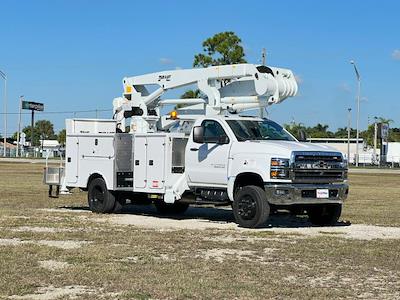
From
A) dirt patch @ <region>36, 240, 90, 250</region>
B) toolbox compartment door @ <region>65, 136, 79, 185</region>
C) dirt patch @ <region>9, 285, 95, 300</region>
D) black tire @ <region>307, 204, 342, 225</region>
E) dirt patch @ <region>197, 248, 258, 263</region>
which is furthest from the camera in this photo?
toolbox compartment door @ <region>65, 136, 79, 185</region>

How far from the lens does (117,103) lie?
64.9 feet

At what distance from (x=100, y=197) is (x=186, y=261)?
8.18 m

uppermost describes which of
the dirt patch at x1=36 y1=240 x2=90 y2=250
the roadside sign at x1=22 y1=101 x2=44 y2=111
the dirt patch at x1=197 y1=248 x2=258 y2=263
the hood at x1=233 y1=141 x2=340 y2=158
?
the roadside sign at x1=22 y1=101 x2=44 y2=111

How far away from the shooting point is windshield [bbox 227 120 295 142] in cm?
1541

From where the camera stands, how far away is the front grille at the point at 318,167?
14312 mm

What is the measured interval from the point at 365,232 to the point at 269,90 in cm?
392

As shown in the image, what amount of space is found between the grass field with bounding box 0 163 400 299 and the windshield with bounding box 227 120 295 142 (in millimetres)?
1831

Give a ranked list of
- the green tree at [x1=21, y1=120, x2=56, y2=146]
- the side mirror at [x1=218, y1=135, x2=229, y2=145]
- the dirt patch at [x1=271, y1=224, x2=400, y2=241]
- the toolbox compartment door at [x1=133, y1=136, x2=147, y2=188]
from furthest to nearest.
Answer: the green tree at [x1=21, y1=120, x2=56, y2=146] < the toolbox compartment door at [x1=133, y1=136, x2=147, y2=188] < the side mirror at [x1=218, y1=135, x2=229, y2=145] < the dirt patch at [x1=271, y1=224, x2=400, y2=241]

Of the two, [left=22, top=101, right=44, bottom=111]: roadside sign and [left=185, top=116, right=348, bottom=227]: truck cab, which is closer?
[left=185, top=116, right=348, bottom=227]: truck cab

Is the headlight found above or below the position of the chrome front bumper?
above

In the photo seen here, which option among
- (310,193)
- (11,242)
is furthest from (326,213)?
(11,242)

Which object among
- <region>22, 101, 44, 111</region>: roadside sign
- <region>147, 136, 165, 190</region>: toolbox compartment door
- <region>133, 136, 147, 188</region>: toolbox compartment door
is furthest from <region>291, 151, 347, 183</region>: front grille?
<region>22, 101, 44, 111</region>: roadside sign

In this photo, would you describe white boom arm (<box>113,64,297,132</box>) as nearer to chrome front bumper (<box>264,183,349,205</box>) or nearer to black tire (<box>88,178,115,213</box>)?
black tire (<box>88,178,115,213</box>)

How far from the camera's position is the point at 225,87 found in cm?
1738
